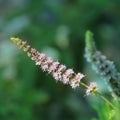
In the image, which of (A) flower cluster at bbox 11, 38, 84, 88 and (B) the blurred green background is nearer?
(A) flower cluster at bbox 11, 38, 84, 88

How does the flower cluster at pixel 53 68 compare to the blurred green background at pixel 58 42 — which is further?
the blurred green background at pixel 58 42

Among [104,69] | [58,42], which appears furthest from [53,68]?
[58,42]

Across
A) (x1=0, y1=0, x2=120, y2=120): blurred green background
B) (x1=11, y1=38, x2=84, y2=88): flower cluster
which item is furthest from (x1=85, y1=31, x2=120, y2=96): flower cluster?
(x1=0, y1=0, x2=120, y2=120): blurred green background

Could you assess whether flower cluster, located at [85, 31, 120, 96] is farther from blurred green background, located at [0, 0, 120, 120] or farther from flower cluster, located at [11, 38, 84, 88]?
blurred green background, located at [0, 0, 120, 120]

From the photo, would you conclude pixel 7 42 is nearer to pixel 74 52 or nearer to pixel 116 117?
pixel 74 52

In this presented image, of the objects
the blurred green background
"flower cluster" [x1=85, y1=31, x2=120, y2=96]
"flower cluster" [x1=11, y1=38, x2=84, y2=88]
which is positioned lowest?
"flower cluster" [x1=11, y1=38, x2=84, y2=88]

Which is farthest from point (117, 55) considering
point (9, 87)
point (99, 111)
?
point (99, 111)

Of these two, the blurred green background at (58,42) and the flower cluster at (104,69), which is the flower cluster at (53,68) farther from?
the blurred green background at (58,42)

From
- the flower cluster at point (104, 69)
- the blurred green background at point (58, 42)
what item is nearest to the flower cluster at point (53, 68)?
the flower cluster at point (104, 69)
